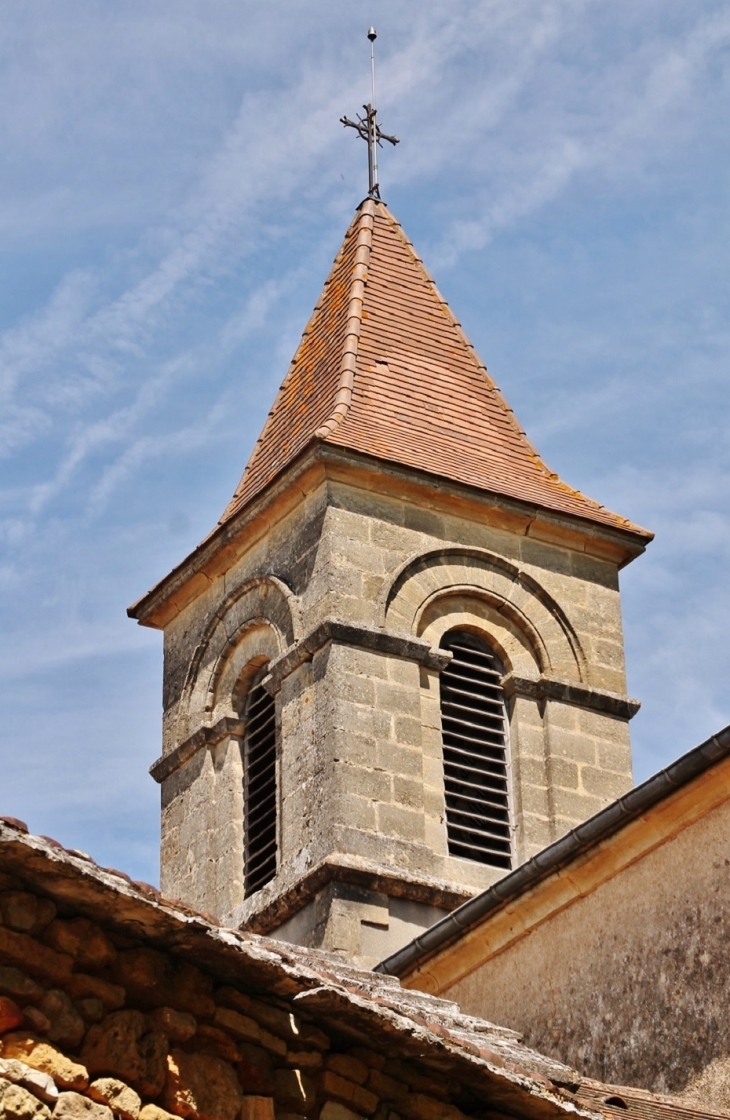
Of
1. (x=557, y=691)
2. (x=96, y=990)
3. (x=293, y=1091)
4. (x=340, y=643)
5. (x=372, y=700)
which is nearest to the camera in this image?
(x=96, y=990)

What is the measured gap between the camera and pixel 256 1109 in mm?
6121

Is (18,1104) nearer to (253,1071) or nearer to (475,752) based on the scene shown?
(253,1071)

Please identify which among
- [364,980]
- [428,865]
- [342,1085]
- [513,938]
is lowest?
[342,1085]

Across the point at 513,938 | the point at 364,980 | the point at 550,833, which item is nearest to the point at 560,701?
the point at 550,833

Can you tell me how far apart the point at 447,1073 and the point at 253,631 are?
1030 cm

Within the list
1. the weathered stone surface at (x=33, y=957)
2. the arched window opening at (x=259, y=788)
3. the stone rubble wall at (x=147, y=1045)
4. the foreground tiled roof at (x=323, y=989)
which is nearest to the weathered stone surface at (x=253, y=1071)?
the stone rubble wall at (x=147, y=1045)

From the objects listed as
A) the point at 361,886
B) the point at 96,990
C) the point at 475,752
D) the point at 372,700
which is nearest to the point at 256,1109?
the point at 96,990

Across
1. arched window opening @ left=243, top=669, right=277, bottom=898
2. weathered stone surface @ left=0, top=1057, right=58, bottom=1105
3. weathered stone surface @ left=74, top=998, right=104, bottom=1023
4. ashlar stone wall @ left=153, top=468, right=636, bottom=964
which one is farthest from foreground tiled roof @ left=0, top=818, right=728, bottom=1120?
arched window opening @ left=243, top=669, right=277, bottom=898

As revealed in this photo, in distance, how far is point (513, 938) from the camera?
1104cm

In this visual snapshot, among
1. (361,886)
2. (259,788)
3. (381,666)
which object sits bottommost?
(361,886)

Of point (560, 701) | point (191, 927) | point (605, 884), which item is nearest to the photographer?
point (191, 927)

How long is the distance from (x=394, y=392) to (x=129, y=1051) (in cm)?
1217

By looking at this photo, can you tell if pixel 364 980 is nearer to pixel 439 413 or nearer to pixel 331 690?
pixel 331 690

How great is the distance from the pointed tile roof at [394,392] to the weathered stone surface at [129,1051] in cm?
1042
